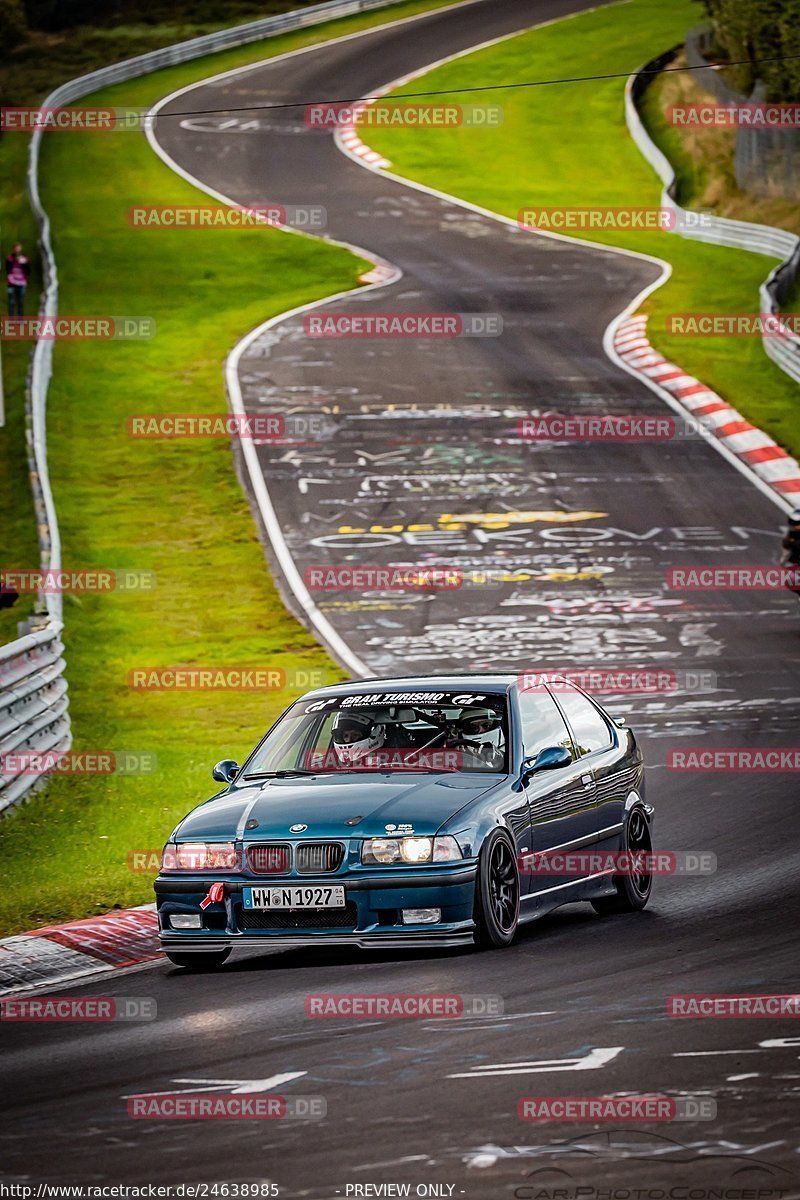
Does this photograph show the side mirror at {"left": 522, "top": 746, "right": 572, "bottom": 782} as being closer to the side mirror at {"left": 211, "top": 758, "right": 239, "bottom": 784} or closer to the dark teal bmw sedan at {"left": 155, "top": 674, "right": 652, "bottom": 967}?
the dark teal bmw sedan at {"left": 155, "top": 674, "right": 652, "bottom": 967}

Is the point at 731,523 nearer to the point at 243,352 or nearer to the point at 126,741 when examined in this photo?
the point at 126,741

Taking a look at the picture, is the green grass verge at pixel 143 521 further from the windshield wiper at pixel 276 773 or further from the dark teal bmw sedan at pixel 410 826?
the dark teal bmw sedan at pixel 410 826

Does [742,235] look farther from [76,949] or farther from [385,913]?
[385,913]

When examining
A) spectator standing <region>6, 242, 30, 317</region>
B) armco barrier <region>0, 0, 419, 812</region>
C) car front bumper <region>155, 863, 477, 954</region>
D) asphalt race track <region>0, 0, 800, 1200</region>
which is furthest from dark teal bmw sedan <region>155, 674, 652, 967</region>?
spectator standing <region>6, 242, 30, 317</region>

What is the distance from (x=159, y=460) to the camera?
3231cm

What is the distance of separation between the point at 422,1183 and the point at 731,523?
21.6m

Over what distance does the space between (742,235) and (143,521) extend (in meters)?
21.1

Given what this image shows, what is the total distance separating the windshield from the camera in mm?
10633

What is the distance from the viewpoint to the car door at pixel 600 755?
1140 centimetres

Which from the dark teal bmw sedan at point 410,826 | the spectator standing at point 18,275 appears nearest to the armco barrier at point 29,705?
the dark teal bmw sedan at point 410,826

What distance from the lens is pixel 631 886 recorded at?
37.3ft

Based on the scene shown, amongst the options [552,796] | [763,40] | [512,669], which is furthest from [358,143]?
[552,796]

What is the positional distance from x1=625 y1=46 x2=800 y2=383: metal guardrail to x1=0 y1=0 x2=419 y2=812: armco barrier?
11.8m

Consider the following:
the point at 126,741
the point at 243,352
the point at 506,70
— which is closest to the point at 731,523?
the point at 126,741
